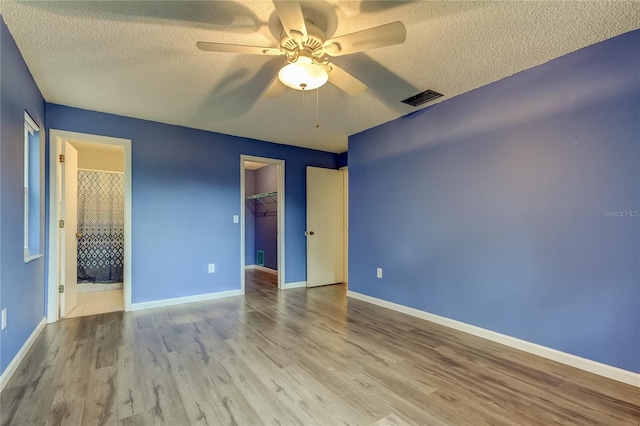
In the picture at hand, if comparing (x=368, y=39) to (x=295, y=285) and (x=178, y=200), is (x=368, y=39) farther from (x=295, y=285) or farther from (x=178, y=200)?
(x=295, y=285)

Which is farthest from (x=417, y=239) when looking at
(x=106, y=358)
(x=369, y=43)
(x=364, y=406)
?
(x=106, y=358)

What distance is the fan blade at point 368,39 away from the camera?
1.52 metres

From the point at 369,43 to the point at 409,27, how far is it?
47 centimetres

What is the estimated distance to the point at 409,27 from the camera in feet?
6.24

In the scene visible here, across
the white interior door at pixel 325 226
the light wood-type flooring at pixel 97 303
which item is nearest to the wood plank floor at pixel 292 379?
the light wood-type flooring at pixel 97 303

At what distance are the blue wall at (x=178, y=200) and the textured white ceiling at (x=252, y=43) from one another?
1.32ft

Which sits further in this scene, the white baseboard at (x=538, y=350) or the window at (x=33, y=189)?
the window at (x=33, y=189)

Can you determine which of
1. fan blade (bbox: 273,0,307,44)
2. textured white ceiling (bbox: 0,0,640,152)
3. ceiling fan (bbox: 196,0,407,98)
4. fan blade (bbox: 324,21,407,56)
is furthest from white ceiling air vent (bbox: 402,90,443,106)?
fan blade (bbox: 273,0,307,44)

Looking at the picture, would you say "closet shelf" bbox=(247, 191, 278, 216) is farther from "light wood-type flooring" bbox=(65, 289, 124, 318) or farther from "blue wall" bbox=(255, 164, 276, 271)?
"light wood-type flooring" bbox=(65, 289, 124, 318)

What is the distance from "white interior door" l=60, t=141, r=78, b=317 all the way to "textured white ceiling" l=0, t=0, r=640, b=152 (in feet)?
2.40

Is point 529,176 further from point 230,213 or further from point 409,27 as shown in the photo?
point 230,213

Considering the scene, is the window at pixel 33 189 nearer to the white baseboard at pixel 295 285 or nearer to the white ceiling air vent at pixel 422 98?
the white baseboard at pixel 295 285

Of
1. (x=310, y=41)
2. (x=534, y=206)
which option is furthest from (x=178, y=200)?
(x=534, y=206)

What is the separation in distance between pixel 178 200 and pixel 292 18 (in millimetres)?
3026
